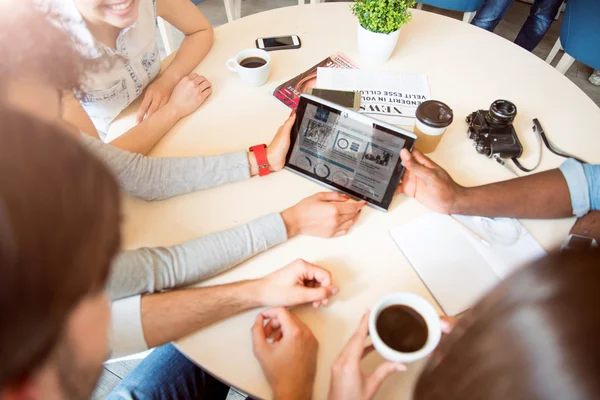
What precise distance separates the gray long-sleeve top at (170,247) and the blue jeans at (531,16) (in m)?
1.98

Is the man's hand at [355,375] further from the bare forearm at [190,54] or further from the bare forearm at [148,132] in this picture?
the bare forearm at [190,54]

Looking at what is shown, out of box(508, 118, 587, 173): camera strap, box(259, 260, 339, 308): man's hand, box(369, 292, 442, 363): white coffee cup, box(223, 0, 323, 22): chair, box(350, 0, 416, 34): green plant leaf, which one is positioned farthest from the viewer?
box(223, 0, 323, 22): chair

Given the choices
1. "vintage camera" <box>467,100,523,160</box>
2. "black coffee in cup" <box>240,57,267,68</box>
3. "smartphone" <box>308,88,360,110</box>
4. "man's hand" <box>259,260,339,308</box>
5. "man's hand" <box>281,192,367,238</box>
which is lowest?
"man's hand" <box>259,260,339,308</box>

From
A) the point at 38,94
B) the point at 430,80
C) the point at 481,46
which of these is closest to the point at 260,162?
the point at 38,94

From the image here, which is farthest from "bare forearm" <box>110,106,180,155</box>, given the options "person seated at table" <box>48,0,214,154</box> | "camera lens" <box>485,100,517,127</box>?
"camera lens" <box>485,100,517,127</box>

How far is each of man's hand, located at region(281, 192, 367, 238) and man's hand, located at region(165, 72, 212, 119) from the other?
1.48 ft

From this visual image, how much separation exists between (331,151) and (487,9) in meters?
1.88

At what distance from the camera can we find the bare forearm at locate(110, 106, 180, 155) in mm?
942

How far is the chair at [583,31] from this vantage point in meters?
1.51

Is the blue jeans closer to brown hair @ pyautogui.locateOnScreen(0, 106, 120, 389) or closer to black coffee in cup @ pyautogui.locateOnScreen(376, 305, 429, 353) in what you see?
black coffee in cup @ pyautogui.locateOnScreen(376, 305, 429, 353)

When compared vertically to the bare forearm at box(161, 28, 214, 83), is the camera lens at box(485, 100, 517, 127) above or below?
above

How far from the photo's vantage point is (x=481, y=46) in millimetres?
1236

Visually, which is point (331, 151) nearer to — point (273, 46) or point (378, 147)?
point (378, 147)

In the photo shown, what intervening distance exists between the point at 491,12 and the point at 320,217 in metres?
2.03
